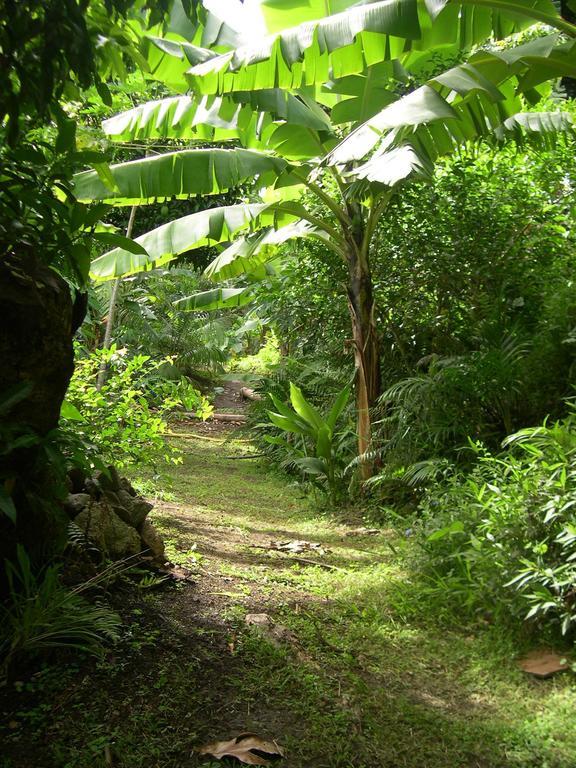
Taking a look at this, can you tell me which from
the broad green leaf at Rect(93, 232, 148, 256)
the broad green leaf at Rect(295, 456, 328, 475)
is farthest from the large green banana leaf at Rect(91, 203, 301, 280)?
the broad green leaf at Rect(93, 232, 148, 256)

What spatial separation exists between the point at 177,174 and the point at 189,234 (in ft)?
2.13

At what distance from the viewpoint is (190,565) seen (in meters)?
4.20

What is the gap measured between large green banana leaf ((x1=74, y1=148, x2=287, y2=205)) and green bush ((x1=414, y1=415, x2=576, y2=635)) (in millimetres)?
3242

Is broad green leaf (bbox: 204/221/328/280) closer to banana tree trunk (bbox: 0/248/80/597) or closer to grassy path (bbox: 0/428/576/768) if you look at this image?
grassy path (bbox: 0/428/576/768)

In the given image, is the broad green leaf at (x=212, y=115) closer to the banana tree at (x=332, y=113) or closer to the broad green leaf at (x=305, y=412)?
the banana tree at (x=332, y=113)

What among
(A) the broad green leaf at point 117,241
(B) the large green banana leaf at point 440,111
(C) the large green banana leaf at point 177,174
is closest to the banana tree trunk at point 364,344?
(C) the large green banana leaf at point 177,174

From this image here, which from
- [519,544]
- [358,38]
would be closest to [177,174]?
[358,38]

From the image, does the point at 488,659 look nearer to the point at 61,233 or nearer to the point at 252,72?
the point at 61,233

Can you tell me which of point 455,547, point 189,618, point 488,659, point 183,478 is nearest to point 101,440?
point 189,618

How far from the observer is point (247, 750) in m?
2.29

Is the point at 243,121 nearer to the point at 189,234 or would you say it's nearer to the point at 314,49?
the point at 189,234

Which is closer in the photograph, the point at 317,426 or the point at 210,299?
the point at 317,426

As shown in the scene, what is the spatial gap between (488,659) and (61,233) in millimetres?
2834

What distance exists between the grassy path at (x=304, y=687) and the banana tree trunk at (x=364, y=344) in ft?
7.49
